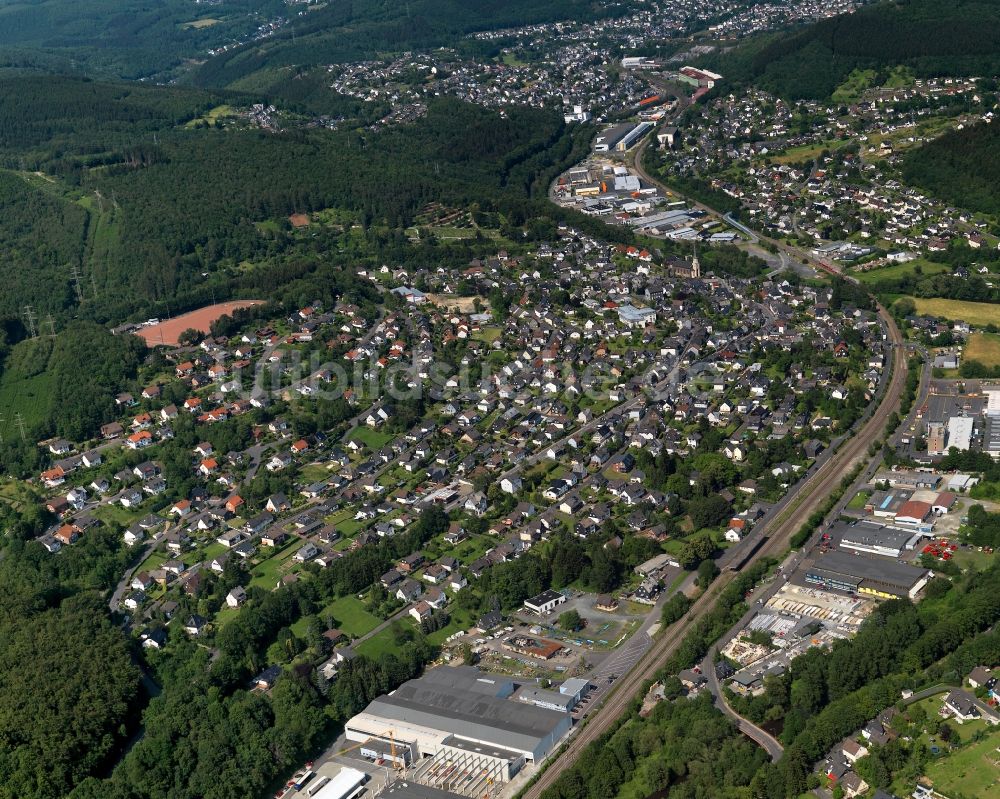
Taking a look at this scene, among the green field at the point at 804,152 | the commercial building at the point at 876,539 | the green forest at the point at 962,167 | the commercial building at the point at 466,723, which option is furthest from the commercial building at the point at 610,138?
the commercial building at the point at 466,723

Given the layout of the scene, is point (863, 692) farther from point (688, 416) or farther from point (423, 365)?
point (423, 365)

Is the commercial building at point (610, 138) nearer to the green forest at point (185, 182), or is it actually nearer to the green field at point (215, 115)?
the green forest at point (185, 182)

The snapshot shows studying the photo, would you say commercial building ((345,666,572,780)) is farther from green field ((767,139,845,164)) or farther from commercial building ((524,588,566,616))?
green field ((767,139,845,164))

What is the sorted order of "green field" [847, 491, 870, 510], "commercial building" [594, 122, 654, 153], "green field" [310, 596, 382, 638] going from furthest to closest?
"commercial building" [594, 122, 654, 153] < "green field" [847, 491, 870, 510] < "green field" [310, 596, 382, 638]

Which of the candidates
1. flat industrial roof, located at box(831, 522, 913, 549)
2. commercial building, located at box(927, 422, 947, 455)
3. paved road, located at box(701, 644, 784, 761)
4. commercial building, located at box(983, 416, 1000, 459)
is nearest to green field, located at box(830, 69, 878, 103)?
commercial building, located at box(983, 416, 1000, 459)

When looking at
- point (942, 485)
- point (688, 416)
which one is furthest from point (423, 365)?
point (942, 485)

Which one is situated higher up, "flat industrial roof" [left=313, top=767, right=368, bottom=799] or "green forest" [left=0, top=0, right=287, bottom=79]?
"green forest" [left=0, top=0, right=287, bottom=79]

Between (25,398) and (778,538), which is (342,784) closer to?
(778,538)
